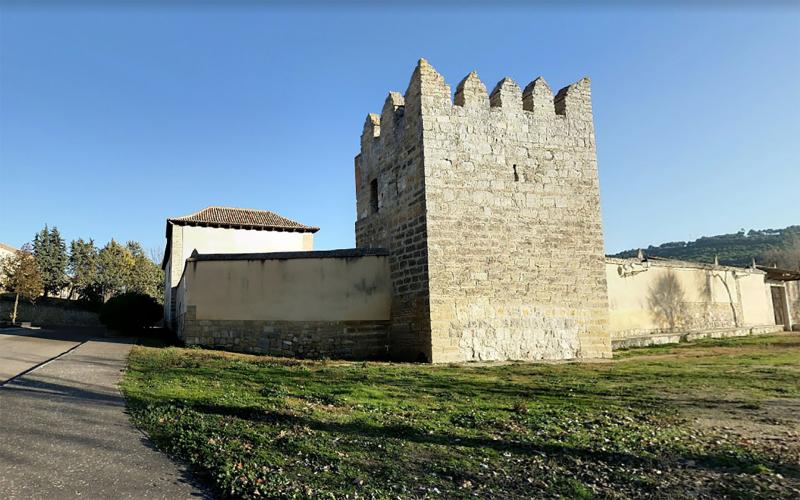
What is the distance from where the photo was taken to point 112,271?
137 ft

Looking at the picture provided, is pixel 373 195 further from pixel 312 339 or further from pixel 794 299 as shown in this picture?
pixel 794 299

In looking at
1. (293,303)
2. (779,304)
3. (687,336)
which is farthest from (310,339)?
(779,304)

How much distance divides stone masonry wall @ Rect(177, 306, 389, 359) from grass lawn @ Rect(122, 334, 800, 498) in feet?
10.2

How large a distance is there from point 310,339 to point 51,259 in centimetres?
4135

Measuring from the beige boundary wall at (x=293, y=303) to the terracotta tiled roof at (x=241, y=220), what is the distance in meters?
11.7

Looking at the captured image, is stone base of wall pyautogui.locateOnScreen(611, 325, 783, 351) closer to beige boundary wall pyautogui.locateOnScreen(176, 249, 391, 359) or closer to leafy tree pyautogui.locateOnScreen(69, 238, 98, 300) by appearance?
beige boundary wall pyautogui.locateOnScreen(176, 249, 391, 359)

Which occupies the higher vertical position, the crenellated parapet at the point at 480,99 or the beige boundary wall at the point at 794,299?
the crenellated parapet at the point at 480,99

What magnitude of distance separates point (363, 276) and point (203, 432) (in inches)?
305

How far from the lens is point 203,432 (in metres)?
4.23

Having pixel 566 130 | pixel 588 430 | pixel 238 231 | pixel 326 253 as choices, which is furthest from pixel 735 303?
pixel 238 231

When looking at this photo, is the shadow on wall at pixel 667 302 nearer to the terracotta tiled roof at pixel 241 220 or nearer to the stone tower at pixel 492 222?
the stone tower at pixel 492 222

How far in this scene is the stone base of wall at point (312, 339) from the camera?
11594 millimetres

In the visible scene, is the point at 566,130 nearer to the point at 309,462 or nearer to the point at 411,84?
the point at 411,84

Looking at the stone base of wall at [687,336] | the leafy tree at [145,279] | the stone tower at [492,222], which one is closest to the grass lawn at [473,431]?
the stone tower at [492,222]
